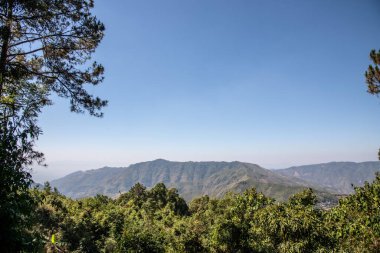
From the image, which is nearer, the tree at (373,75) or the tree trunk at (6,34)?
the tree trunk at (6,34)

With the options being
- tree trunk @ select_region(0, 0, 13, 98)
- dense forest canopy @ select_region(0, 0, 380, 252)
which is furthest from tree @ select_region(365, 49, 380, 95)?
tree trunk @ select_region(0, 0, 13, 98)

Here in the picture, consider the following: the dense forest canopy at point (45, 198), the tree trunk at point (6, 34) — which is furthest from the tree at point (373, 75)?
the tree trunk at point (6, 34)

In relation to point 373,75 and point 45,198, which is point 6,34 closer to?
point 45,198

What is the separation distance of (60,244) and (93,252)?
3910 mm

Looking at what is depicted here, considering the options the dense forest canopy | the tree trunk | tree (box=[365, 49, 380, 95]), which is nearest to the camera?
the dense forest canopy

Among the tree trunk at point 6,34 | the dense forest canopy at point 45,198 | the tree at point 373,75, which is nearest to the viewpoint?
the dense forest canopy at point 45,198

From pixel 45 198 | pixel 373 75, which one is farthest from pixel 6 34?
pixel 373 75

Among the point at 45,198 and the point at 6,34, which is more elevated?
the point at 6,34

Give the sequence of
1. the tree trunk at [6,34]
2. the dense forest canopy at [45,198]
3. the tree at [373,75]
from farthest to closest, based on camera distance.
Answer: the tree at [373,75] < the tree trunk at [6,34] < the dense forest canopy at [45,198]

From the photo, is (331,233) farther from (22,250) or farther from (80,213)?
(80,213)

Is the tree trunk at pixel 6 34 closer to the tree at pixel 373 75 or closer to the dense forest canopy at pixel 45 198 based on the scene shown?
the dense forest canopy at pixel 45 198

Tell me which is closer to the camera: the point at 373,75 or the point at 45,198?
the point at 45,198

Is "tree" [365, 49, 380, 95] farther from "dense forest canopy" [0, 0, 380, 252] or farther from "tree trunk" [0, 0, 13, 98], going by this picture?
"tree trunk" [0, 0, 13, 98]

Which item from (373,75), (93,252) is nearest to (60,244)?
(93,252)
